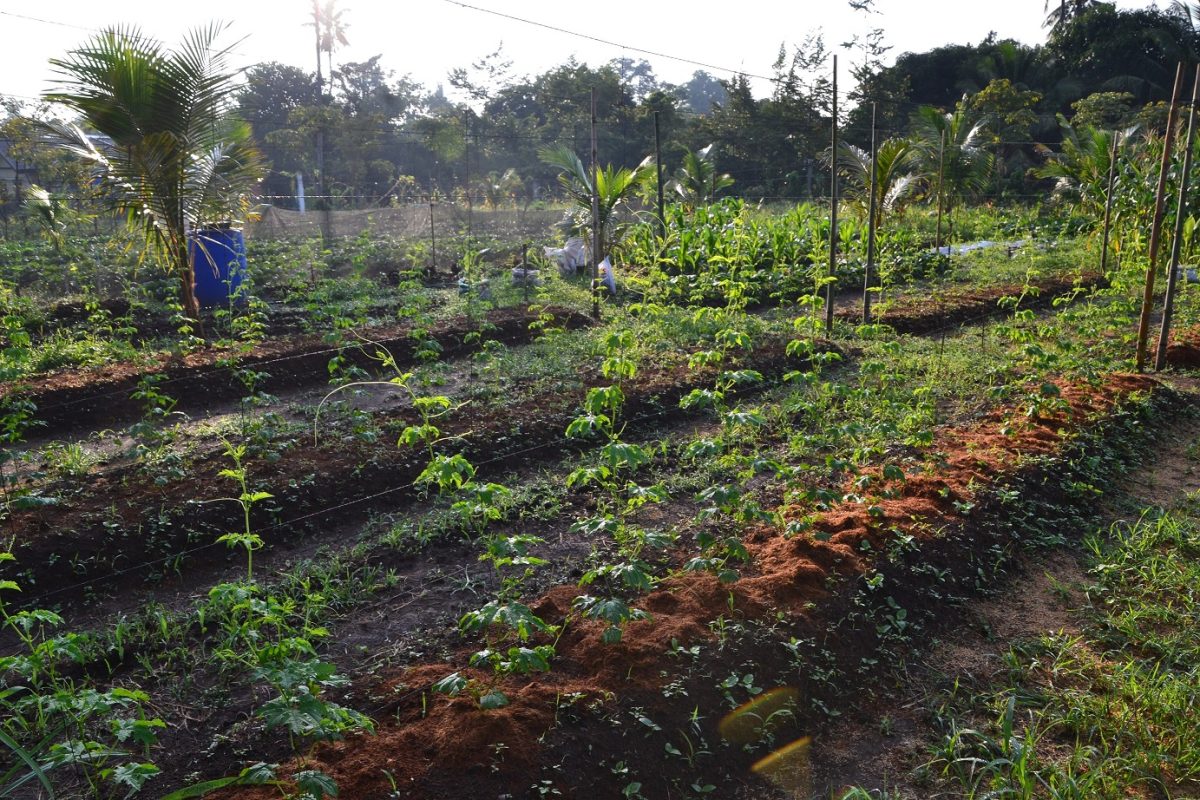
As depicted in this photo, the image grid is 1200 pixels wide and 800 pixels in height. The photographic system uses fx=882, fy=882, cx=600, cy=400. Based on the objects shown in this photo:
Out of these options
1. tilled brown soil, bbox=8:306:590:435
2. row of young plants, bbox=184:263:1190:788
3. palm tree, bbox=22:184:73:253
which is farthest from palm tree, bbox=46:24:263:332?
row of young plants, bbox=184:263:1190:788

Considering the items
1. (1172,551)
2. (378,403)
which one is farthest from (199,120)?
(1172,551)

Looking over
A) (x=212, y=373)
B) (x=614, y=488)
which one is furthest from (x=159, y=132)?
(x=614, y=488)

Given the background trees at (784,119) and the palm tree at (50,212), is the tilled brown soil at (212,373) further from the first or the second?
the background trees at (784,119)

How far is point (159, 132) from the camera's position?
28.3 feet

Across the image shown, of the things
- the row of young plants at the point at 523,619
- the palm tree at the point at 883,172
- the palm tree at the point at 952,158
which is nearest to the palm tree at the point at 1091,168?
the palm tree at the point at 952,158

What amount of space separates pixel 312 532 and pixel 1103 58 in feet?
110

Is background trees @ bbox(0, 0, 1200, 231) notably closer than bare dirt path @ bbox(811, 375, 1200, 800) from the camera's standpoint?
No

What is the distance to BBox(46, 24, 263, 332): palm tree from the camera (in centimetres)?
836

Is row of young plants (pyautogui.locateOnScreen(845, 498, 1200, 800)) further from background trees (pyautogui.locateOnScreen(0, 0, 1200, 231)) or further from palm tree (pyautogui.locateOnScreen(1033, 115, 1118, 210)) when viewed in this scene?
background trees (pyautogui.locateOnScreen(0, 0, 1200, 231))

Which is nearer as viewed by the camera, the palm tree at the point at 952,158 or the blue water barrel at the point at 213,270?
the blue water barrel at the point at 213,270

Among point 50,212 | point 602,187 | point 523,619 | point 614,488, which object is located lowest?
point 614,488

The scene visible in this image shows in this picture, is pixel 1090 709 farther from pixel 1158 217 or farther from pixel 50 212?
pixel 50 212

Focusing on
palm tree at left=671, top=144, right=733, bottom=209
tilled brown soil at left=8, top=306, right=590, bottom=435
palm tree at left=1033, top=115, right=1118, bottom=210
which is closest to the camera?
tilled brown soil at left=8, top=306, right=590, bottom=435

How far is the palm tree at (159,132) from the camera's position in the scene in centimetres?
836
